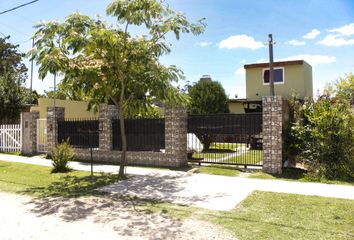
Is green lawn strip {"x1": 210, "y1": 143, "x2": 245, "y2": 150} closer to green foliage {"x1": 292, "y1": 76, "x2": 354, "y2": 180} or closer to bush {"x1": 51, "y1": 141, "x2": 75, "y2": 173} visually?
green foliage {"x1": 292, "y1": 76, "x2": 354, "y2": 180}

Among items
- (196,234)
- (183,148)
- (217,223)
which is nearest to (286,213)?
(217,223)

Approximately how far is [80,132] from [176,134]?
16.5 feet

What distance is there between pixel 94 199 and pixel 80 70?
11.9ft

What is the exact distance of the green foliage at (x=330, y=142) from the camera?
10227 millimetres

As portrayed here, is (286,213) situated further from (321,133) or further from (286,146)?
(286,146)

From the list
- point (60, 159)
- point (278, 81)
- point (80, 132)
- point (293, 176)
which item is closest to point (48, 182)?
point (60, 159)

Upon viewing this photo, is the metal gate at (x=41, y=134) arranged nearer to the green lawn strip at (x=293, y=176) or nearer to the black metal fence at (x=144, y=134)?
the black metal fence at (x=144, y=134)

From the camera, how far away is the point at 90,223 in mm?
6215

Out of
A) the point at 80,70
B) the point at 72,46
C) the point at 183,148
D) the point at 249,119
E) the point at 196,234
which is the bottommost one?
the point at 196,234

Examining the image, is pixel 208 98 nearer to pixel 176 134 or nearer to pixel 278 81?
pixel 278 81

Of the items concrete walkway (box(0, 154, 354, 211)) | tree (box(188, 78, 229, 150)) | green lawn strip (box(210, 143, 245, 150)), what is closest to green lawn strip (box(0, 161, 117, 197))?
concrete walkway (box(0, 154, 354, 211))

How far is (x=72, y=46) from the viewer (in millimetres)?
9141

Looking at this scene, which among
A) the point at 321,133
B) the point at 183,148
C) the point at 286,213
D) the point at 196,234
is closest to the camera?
the point at 196,234

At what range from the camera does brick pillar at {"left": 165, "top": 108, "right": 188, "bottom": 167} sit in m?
12.4
